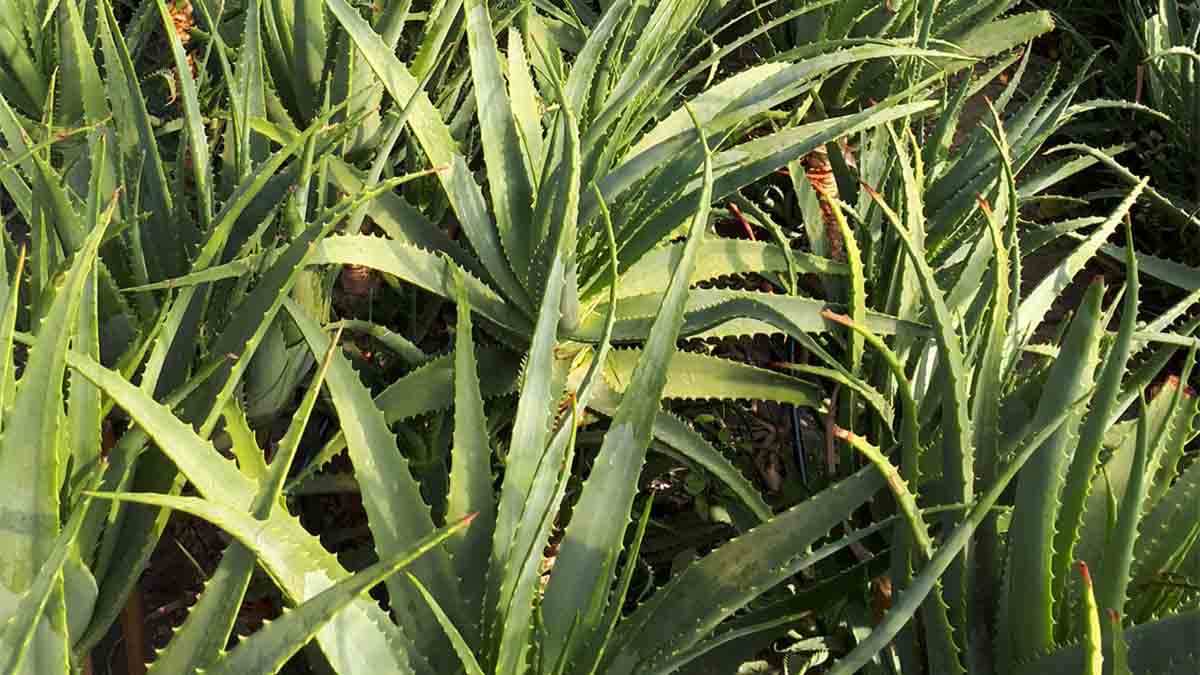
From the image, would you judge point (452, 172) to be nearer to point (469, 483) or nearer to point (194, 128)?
point (194, 128)

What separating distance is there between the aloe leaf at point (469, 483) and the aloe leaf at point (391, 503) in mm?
16

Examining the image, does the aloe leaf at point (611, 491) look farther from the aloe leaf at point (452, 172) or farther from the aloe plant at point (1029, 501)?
the aloe leaf at point (452, 172)

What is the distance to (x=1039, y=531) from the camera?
750mm

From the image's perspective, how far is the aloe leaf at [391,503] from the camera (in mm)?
732

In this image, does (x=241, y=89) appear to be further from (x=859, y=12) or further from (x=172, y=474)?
(x=859, y=12)

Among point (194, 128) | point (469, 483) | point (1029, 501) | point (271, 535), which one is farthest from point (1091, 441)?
point (194, 128)

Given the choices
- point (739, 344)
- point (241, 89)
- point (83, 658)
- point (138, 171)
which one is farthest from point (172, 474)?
point (739, 344)

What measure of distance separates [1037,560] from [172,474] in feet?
2.11

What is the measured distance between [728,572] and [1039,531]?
0.23 metres

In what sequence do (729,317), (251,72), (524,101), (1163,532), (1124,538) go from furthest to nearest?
1. (524,101)
2. (251,72)
3. (729,317)
4. (1163,532)
5. (1124,538)

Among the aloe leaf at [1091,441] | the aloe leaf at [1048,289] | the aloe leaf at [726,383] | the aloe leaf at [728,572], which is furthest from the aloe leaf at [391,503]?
the aloe leaf at [1048,289]

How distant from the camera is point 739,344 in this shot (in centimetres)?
149

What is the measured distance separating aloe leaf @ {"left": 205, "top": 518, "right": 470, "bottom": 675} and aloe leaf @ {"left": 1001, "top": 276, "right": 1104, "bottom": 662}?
427 millimetres

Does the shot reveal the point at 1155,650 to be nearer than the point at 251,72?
Yes
